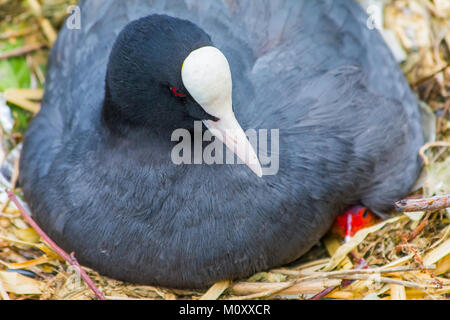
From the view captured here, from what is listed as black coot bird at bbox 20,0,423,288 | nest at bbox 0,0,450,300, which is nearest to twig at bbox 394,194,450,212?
nest at bbox 0,0,450,300

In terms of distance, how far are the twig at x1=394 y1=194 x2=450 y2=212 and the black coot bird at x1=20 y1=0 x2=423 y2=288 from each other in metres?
0.50

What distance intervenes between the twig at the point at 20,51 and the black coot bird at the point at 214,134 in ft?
2.44

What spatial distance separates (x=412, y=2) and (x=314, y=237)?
6.07 feet

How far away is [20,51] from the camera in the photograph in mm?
4121

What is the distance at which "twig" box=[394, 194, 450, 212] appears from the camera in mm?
2602

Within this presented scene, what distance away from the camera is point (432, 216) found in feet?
10.6

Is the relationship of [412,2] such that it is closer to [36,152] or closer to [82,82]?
[82,82]

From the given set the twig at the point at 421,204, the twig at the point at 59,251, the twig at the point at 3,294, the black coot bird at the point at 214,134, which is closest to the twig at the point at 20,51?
the black coot bird at the point at 214,134

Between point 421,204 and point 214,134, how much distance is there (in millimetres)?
859

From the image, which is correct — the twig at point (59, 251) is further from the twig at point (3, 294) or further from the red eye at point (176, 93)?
the red eye at point (176, 93)

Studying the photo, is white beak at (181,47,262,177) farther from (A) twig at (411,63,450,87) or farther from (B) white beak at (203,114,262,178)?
(A) twig at (411,63,450,87)
